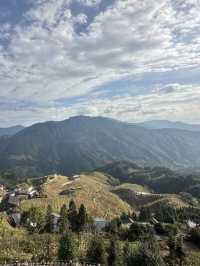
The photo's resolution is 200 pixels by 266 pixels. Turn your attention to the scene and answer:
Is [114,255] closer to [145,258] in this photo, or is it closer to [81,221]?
[145,258]

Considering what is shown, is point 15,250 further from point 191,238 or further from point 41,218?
point 191,238

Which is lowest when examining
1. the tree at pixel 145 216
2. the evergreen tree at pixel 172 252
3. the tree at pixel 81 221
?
the evergreen tree at pixel 172 252

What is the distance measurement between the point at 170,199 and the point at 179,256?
102 meters

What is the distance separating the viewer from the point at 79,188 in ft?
476

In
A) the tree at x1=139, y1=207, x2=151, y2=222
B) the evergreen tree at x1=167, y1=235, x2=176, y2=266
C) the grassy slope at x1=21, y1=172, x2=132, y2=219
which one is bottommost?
the evergreen tree at x1=167, y1=235, x2=176, y2=266

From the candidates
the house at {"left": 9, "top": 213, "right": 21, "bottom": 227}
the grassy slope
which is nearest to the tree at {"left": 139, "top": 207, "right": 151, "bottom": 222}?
the grassy slope

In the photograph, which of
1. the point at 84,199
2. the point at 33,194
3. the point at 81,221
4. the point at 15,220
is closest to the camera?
the point at 81,221

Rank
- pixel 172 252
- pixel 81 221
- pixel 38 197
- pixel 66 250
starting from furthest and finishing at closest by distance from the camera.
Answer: pixel 38 197 < pixel 81 221 < pixel 172 252 < pixel 66 250

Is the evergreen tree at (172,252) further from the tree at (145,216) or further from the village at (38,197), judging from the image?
the tree at (145,216)

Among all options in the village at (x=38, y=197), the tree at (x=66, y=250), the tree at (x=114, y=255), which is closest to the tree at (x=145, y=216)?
the village at (x=38, y=197)

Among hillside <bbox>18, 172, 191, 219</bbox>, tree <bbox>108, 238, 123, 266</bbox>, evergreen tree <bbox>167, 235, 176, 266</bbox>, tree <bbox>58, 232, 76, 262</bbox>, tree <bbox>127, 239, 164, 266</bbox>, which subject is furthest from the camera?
hillside <bbox>18, 172, 191, 219</bbox>

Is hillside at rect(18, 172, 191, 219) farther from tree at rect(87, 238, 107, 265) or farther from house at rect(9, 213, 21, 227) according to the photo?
tree at rect(87, 238, 107, 265)

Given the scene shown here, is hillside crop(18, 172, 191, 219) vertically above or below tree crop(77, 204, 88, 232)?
above

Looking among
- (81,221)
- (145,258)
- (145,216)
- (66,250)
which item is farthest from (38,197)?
(145,258)
